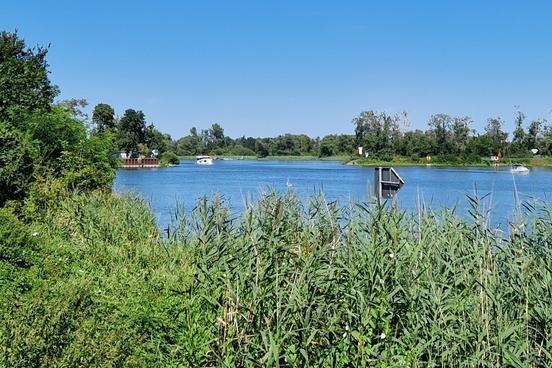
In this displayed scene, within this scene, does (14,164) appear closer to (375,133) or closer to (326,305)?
(326,305)

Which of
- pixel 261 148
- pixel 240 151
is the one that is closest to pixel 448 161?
pixel 261 148

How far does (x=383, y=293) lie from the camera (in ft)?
15.2

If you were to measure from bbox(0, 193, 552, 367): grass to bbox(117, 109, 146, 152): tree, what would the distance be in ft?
289

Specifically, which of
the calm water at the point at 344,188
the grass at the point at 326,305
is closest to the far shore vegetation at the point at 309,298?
the grass at the point at 326,305

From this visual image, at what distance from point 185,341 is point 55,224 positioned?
716 cm

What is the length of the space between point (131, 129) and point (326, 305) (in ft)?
305

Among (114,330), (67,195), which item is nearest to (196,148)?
(67,195)

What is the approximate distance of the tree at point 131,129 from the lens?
9294 centimetres

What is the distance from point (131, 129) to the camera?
311 feet

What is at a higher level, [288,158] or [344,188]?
[344,188]

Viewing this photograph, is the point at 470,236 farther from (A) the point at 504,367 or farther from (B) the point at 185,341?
(B) the point at 185,341

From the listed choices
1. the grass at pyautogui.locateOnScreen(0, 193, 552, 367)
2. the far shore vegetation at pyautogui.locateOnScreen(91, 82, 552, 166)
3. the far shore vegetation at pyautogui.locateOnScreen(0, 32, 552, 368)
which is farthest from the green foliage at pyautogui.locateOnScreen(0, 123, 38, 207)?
the far shore vegetation at pyautogui.locateOnScreen(91, 82, 552, 166)

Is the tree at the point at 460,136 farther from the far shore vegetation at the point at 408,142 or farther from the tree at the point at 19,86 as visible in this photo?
the tree at the point at 19,86

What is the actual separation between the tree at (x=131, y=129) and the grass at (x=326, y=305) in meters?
88.2
